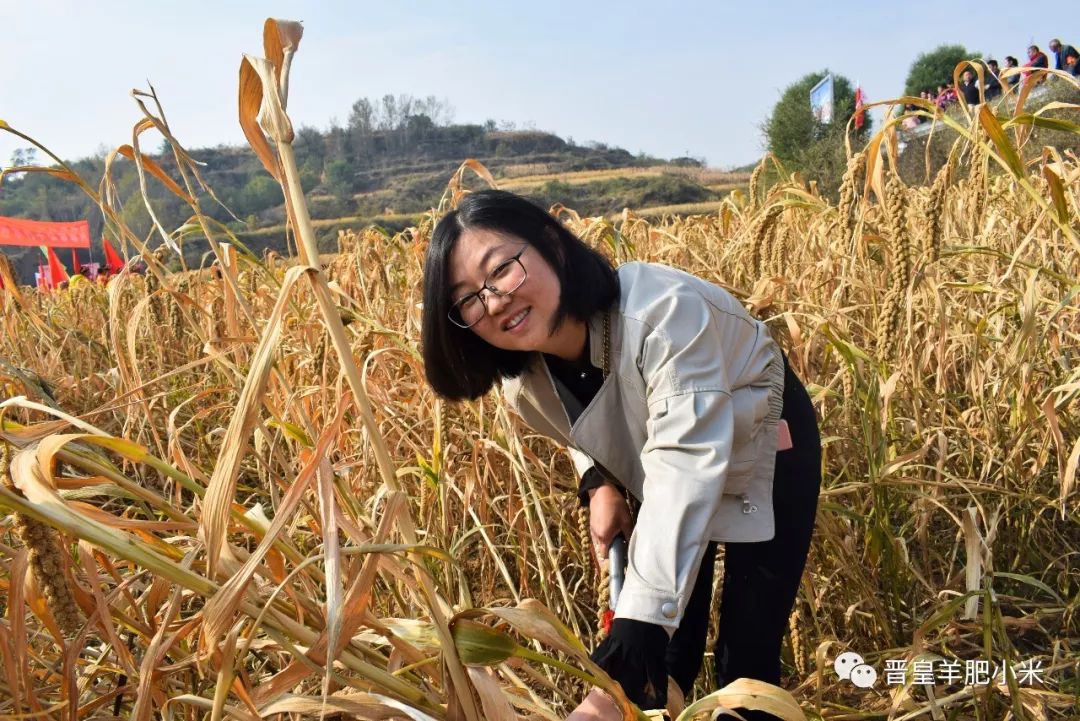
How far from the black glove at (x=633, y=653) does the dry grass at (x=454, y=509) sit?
129 mm

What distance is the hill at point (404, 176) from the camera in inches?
1252

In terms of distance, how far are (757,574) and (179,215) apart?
17.2 m

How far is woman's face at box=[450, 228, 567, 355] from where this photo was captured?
1.23 metres

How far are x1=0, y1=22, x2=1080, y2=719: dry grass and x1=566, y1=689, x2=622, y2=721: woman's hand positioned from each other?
0.08m

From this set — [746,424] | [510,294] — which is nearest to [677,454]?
[746,424]

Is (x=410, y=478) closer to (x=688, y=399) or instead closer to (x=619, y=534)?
(x=619, y=534)

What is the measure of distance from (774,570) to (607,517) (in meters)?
0.30

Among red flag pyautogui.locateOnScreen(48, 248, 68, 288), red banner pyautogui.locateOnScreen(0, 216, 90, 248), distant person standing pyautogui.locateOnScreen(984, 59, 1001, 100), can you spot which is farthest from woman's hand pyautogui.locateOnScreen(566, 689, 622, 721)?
red flag pyautogui.locateOnScreen(48, 248, 68, 288)

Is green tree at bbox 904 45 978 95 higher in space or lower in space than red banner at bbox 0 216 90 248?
higher

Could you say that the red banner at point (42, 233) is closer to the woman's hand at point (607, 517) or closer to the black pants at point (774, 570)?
the woman's hand at point (607, 517)

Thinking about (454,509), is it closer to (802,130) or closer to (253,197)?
(802,130)

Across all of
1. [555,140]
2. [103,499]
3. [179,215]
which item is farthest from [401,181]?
[103,499]

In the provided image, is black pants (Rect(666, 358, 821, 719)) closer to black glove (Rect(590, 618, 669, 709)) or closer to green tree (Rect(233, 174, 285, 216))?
black glove (Rect(590, 618, 669, 709))

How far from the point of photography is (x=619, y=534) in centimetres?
149
